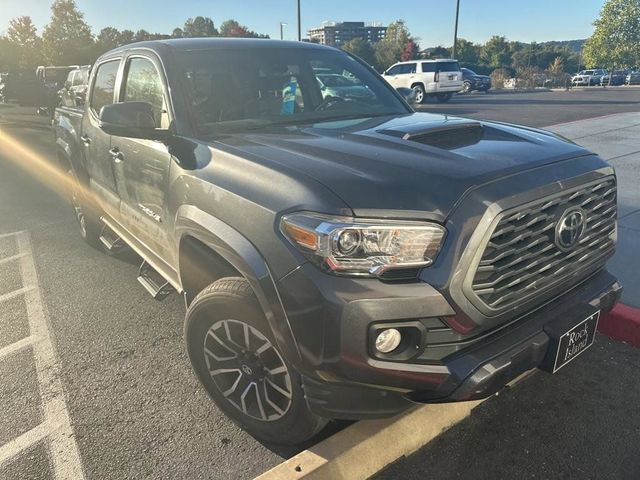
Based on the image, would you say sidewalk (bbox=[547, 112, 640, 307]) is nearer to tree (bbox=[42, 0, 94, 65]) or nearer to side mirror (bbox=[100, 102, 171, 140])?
side mirror (bbox=[100, 102, 171, 140])

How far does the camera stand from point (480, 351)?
199cm

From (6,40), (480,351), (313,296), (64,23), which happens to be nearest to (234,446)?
(313,296)

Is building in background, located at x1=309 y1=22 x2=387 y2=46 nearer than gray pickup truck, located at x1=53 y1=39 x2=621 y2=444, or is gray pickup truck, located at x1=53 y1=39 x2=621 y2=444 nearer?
gray pickup truck, located at x1=53 y1=39 x2=621 y2=444

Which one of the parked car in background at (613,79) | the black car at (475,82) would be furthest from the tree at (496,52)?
the black car at (475,82)

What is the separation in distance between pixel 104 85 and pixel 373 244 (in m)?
3.34

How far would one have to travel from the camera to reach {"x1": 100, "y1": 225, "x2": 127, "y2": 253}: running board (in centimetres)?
476

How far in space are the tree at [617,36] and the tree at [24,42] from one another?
5352cm

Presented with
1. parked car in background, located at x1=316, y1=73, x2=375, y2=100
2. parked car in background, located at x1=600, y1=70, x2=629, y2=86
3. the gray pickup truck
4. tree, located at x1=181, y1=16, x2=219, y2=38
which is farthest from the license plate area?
tree, located at x1=181, y1=16, x2=219, y2=38

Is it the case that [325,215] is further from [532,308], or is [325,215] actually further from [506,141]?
[506,141]

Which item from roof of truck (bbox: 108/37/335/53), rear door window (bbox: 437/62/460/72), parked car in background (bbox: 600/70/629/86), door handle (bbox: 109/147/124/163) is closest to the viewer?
roof of truck (bbox: 108/37/335/53)

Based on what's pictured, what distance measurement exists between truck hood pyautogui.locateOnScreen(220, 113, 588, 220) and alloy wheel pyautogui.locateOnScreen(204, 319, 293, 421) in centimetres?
79

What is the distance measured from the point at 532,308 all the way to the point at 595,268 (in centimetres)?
57

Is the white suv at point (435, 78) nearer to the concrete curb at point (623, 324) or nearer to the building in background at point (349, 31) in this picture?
the concrete curb at point (623, 324)

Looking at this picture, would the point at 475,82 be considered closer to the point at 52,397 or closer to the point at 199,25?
the point at 52,397
